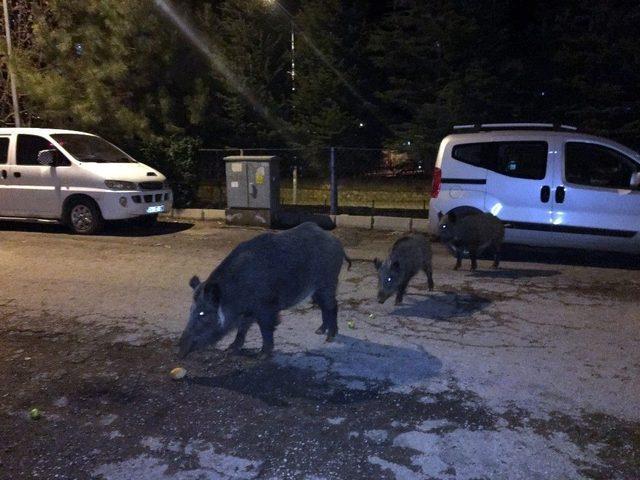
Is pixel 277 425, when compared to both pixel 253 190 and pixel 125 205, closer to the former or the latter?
pixel 125 205

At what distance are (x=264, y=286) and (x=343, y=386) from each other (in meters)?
1.09

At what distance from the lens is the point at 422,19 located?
17.5 meters

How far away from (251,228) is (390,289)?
260 inches

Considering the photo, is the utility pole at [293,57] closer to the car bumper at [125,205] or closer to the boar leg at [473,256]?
the car bumper at [125,205]

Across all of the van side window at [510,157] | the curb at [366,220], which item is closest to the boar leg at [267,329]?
the van side window at [510,157]

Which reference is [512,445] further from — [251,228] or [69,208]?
[69,208]

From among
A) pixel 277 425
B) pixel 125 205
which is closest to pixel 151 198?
pixel 125 205

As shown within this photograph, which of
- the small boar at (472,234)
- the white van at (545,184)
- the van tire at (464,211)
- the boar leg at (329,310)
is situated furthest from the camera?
the van tire at (464,211)

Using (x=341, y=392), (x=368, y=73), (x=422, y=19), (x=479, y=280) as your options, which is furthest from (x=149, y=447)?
(x=368, y=73)

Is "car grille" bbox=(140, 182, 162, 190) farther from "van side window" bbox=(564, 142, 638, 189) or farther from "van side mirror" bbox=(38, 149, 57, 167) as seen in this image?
"van side window" bbox=(564, 142, 638, 189)

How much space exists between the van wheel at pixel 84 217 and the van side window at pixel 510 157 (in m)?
7.01

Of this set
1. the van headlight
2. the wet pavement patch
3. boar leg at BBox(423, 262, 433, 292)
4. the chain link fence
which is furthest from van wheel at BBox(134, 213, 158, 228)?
the wet pavement patch

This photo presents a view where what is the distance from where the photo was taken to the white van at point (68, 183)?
464 inches

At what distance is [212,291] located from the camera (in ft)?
16.0
